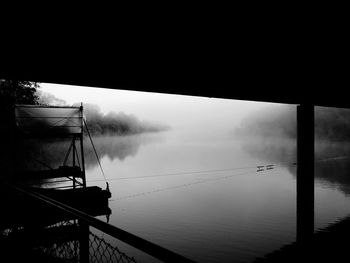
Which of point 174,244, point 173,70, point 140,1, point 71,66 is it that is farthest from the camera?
point 174,244

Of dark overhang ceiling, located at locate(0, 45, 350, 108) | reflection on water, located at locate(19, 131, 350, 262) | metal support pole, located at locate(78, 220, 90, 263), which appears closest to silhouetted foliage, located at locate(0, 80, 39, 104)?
reflection on water, located at locate(19, 131, 350, 262)

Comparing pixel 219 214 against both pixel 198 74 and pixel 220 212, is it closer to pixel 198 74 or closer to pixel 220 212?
pixel 220 212

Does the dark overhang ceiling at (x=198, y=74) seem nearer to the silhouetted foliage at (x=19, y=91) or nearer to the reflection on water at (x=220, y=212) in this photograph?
the reflection on water at (x=220, y=212)

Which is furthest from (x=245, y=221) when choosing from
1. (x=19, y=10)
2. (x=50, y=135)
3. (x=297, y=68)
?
(x=19, y=10)

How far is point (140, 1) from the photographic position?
10.1 ft

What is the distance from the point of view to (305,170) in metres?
10.3

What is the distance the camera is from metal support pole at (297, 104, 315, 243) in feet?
32.4

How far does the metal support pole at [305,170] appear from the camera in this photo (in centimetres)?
988

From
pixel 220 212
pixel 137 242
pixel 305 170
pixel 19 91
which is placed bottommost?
pixel 220 212


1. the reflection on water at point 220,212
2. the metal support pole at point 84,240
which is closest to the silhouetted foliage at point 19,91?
the reflection on water at point 220,212

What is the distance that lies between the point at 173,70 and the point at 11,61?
2.86m

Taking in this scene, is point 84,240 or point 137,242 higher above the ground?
point 137,242

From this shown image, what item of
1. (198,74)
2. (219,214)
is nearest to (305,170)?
(198,74)

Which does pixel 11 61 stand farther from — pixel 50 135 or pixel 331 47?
pixel 50 135
